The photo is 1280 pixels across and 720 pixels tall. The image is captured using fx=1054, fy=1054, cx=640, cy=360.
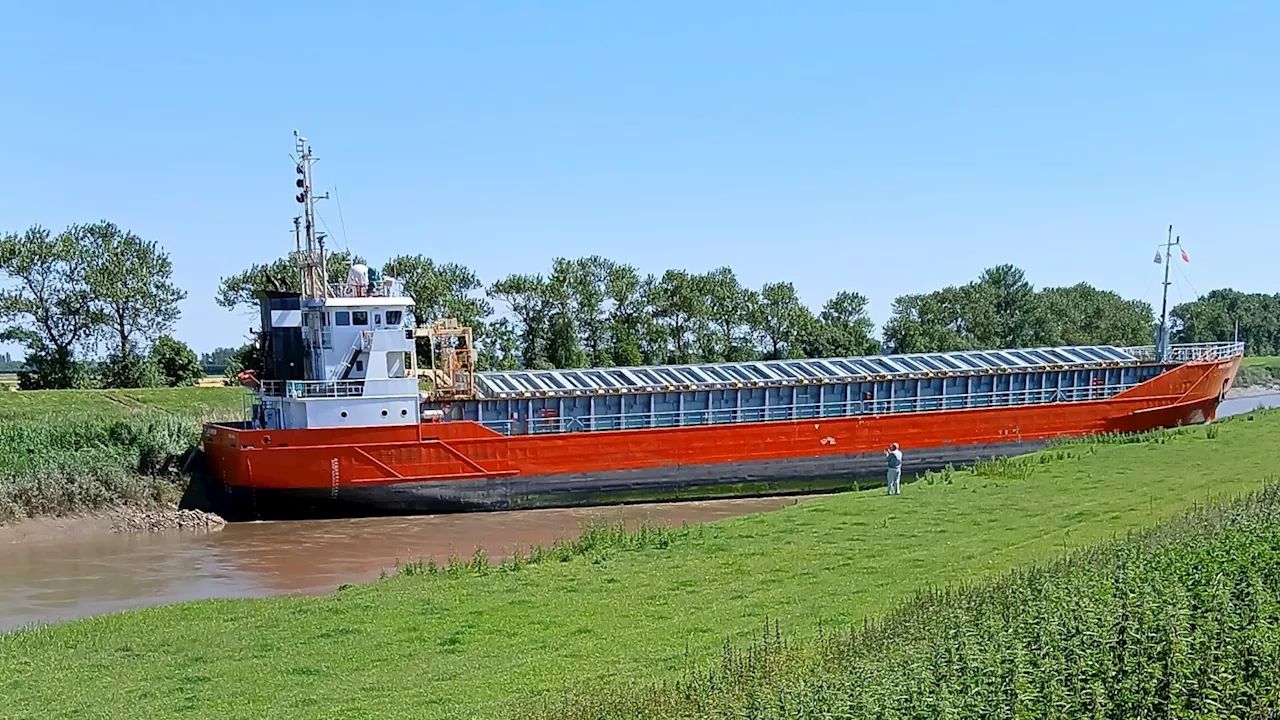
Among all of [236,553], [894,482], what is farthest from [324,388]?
[894,482]

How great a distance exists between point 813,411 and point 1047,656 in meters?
24.3

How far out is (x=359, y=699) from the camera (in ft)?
31.1

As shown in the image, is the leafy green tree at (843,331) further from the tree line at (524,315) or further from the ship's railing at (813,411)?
the ship's railing at (813,411)

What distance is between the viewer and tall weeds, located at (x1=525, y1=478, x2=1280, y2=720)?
6.32 meters

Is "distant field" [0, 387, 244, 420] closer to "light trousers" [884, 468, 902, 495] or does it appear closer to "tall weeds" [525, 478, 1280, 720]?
"light trousers" [884, 468, 902, 495]

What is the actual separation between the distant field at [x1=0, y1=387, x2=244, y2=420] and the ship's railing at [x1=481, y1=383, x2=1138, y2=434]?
1244 centimetres

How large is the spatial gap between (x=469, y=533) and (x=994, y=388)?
1832cm

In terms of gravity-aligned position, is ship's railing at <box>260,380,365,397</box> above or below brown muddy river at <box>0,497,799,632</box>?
above

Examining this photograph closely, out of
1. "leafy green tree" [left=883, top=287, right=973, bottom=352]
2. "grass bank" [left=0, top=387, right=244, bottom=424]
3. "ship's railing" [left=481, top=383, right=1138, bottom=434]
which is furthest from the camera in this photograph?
"leafy green tree" [left=883, top=287, right=973, bottom=352]

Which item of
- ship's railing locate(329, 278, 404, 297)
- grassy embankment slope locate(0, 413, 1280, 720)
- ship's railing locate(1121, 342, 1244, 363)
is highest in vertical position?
ship's railing locate(329, 278, 404, 297)

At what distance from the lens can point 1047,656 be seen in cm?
688

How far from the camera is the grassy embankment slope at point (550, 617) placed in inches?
385

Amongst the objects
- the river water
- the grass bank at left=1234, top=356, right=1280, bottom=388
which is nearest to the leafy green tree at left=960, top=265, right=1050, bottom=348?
the grass bank at left=1234, top=356, right=1280, bottom=388

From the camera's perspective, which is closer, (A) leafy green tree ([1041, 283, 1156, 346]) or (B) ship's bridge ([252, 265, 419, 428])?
(B) ship's bridge ([252, 265, 419, 428])
